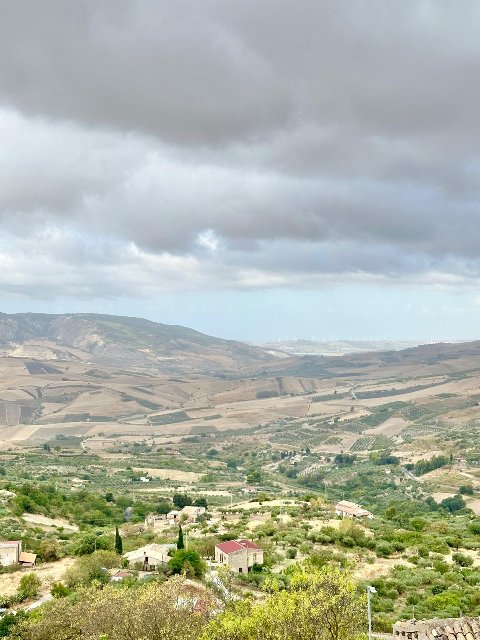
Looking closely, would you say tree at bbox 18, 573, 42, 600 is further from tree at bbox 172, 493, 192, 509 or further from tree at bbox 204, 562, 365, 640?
tree at bbox 172, 493, 192, 509

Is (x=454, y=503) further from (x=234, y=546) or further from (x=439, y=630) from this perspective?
(x=439, y=630)

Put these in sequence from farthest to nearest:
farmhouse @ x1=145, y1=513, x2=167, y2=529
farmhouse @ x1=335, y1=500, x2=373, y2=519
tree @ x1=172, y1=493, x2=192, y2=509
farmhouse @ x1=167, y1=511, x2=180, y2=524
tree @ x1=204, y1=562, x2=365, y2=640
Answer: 1. tree @ x1=172, y1=493, x2=192, y2=509
2. farmhouse @ x1=335, y1=500, x2=373, y2=519
3. farmhouse @ x1=167, y1=511, x2=180, y2=524
4. farmhouse @ x1=145, y1=513, x2=167, y2=529
5. tree @ x1=204, y1=562, x2=365, y2=640

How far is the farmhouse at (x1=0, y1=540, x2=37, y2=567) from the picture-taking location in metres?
53.1

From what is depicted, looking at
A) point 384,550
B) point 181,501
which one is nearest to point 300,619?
point 384,550

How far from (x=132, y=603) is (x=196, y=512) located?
189 ft

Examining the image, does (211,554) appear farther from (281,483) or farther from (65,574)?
(281,483)

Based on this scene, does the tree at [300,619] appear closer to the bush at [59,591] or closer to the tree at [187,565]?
the bush at [59,591]

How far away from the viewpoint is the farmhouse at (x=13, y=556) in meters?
53.1

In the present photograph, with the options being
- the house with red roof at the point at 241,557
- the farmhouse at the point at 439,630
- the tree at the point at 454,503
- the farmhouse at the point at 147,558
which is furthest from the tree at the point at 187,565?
the tree at the point at 454,503

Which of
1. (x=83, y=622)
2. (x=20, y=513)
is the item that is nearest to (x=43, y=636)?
(x=83, y=622)

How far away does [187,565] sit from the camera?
155ft

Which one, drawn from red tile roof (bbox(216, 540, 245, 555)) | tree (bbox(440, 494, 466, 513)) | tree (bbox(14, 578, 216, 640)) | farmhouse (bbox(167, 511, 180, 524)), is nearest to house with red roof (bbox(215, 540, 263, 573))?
red tile roof (bbox(216, 540, 245, 555))

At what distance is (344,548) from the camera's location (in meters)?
57.2

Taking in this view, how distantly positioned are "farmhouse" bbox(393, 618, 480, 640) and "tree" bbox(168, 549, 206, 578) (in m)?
20.7
